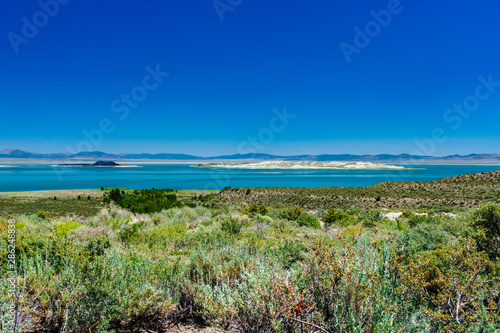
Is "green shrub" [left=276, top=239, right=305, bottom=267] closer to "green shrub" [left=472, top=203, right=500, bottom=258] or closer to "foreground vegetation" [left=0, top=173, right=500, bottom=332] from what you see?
"foreground vegetation" [left=0, top=173, right=500, bottom=332]

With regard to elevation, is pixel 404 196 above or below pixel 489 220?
below

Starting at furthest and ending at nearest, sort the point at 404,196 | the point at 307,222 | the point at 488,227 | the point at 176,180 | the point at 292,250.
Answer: the point at 176,180
the point at 404,196
the point at 307,222
the point at 292,250
the point at 488,227

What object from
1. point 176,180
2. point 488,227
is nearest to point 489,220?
point 488,227

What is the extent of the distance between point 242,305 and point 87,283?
1650mm

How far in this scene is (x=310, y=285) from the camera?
312 cm

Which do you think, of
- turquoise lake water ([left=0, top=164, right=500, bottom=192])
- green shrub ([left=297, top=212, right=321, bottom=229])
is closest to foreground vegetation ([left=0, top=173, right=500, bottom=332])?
green shrub ([left=297, top=212, right=321, bottom=229])

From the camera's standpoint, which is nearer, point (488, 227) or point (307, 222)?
Result: point (488, 227)

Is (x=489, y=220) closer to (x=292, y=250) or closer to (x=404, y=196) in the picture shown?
(x=292, y=250)

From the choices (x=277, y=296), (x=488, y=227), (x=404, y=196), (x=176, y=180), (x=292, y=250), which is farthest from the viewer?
(x=176, y=180)

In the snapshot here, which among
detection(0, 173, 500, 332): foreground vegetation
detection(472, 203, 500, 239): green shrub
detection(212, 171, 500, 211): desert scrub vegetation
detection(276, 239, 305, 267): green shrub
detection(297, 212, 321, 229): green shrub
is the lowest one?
detection(212, 171, 500, 211): desert scrub vegetation

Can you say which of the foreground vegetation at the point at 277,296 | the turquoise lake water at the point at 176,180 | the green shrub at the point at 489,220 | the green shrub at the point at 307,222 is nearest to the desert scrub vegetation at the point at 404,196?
the green shrub at the point at 307,222

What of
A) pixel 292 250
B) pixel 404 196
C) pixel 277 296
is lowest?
pixel 404 196

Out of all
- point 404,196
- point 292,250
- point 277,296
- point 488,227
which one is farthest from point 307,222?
point 404,196

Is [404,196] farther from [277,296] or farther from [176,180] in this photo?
[176,180]
